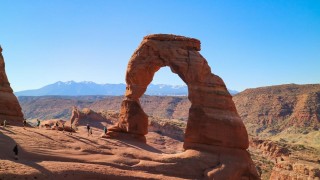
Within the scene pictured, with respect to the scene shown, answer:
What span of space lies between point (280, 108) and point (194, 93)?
280ft

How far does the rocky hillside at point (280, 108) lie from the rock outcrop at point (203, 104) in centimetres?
6901

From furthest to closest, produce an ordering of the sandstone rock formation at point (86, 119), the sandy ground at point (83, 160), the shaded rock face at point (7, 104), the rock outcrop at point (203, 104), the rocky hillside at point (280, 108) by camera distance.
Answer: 1. the rocky hillside at point (280, 108)
2. the sandstone rock formation at point (86, 119)
3. the shaded rock face at point (7, 104)
4. the rock outcrop at point (203, 104)
5. the sandy ground at point (83, 160)

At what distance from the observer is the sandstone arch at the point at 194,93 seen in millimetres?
28953

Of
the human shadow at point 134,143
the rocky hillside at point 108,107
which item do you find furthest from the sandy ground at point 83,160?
the rocky hillside at point 108,107

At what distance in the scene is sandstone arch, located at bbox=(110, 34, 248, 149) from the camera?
28953mm

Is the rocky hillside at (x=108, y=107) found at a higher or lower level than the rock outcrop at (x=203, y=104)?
lower

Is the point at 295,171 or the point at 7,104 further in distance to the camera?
the point at 7,104

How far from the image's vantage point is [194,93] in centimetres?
2988

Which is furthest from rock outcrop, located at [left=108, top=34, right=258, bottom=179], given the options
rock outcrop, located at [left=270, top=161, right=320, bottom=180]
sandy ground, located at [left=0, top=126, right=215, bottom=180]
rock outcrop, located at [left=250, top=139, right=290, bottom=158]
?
rock outcrop, located at [left=250, top=139, right=290, bottom=158]

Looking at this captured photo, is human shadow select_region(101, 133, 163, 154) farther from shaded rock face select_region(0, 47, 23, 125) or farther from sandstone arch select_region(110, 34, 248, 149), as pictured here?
shaded rock face select_region(0, 47, 23, 125)

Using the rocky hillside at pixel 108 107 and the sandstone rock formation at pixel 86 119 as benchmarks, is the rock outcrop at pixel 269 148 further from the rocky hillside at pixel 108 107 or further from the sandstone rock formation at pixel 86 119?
the rocky hillside at pixel 108 107

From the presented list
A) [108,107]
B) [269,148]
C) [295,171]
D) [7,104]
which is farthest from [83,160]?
[108,107]

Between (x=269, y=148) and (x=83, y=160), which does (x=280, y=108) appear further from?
(x=83, y=160)

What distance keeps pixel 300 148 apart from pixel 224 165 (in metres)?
37.8
